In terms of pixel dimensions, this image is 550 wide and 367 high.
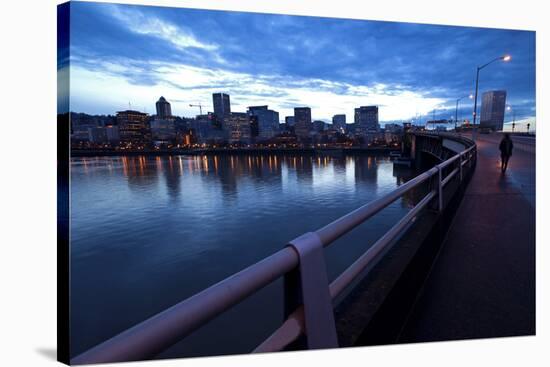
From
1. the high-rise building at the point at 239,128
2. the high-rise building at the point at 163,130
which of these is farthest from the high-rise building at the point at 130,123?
the high-rise building at the point at 239,128

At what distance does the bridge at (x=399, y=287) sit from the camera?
866 millimetres

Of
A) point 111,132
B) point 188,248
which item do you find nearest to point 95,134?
point 188,248

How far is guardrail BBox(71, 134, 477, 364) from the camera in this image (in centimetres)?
77

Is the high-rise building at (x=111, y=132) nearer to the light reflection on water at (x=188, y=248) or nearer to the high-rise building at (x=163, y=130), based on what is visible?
the light reflection on water at (x=188, y=248)

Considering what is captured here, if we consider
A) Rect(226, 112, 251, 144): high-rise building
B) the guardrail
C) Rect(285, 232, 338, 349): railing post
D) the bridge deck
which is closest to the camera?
the guardrail

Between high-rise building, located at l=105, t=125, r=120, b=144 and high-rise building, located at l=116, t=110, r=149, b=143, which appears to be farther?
high-rise building, located at l=116, t=110, r=149, b=143

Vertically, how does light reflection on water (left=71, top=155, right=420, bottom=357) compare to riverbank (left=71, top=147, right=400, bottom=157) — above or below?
below

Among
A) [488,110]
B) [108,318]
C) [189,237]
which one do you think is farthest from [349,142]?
[108,318]

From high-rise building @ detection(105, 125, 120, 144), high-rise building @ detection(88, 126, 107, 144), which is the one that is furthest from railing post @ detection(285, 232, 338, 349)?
high-rise building @ detection(105, 125, 120, 144)

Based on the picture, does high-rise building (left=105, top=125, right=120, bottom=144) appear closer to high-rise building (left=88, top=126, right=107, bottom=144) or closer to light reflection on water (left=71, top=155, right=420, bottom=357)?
high-rise building (left=88, top=126, right=107, bottom=144)

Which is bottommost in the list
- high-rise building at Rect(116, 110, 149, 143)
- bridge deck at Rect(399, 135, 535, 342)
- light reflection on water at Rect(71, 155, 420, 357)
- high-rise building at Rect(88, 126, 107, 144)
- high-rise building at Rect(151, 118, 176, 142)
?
light reflection on water at Rect(71, 155, 420, 357)

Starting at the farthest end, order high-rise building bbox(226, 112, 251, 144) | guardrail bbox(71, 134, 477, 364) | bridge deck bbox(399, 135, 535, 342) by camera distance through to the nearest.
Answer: high-rise building bbox(226, 112, 251, 144), bridge deck bbox(399, 135, 535, 342), guardrail bbox(71, 134, 477, 364)

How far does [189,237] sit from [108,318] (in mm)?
7735

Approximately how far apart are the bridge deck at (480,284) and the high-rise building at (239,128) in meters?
98.3
